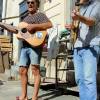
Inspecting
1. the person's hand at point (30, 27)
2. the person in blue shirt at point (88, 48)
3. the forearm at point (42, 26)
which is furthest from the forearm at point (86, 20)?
the person's hand at point (30, 27)

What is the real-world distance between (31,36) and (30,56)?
0.33 m

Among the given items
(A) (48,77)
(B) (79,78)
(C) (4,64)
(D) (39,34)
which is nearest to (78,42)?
(B) (79,78)

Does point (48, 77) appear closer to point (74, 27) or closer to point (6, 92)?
point (6, 92)

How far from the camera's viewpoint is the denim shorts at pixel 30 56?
6.25m

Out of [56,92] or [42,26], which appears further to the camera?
[56,92]

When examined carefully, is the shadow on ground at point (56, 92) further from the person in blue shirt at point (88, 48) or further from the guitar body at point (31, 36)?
the person in blue shirt at point (88, 48)

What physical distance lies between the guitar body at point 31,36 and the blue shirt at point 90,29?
1.24m

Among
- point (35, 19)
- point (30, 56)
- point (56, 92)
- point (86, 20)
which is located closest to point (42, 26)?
point (35, 19)

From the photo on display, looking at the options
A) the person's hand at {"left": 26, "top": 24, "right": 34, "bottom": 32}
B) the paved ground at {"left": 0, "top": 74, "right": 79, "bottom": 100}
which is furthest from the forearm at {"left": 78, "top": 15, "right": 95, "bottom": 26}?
the paved ground at {"left": 0, "top": 74, "right": 79, "bottom": 100}

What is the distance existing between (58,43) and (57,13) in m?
2.12

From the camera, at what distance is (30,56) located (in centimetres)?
631

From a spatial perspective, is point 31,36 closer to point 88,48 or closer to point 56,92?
point 88,48

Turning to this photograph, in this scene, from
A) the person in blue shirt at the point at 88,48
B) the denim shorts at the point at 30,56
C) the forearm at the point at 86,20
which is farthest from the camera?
the denim shorts at the point at 30,56

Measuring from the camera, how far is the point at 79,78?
517cm
